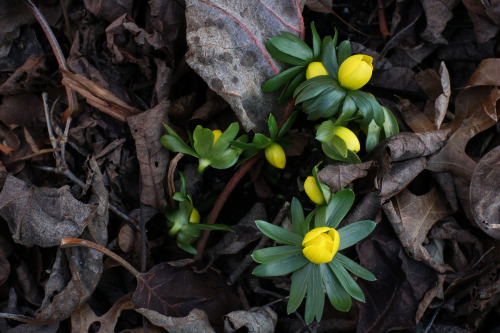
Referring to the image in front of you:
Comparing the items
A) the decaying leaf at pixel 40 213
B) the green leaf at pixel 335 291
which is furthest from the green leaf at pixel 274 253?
the decaying leaf at pixel 40 213

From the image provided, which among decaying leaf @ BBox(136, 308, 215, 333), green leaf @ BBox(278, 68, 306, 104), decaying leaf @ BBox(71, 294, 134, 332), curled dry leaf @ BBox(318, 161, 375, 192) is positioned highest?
green leaf @ BBox(278, 68, 306, 104)

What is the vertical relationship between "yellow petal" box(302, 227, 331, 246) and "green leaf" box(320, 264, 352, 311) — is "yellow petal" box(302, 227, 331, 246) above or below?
above

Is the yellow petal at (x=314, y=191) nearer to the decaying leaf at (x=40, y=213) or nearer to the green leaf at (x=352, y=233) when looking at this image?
the green leaf at (x=352, y=233)

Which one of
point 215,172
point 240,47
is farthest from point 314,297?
point 240,47

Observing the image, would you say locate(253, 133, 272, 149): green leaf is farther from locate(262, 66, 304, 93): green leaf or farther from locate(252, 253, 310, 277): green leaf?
locate(252, 253, 310, 277): green leaf

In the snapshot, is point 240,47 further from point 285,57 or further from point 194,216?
Result: point 194,216

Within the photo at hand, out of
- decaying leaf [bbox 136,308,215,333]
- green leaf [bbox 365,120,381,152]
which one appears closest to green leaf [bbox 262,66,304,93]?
green leaf [bbox 365,120,381,152]

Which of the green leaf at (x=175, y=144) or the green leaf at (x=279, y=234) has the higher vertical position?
the green leaf at (x=175, y=144)
